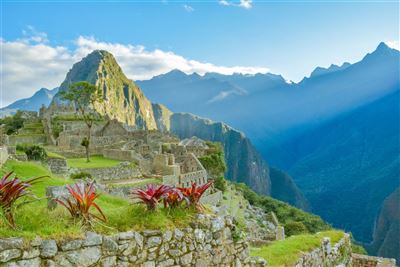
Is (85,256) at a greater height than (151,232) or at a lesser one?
lesser

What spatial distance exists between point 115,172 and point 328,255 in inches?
819

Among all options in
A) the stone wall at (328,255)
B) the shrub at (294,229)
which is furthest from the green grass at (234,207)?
the stone wall at (328,255)

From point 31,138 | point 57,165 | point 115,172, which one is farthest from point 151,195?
point 31,138

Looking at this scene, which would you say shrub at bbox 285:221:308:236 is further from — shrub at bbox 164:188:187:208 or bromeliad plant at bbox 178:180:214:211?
shrub at bbox 164:188:187:208

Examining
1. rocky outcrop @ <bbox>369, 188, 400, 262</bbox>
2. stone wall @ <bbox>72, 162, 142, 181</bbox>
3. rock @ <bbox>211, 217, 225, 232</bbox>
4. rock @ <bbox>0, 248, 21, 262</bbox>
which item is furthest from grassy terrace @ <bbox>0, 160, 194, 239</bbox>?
rocky outcrop @ <bbox>369, 188, 400, 262</bbox>

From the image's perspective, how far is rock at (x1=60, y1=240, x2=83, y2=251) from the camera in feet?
15.6

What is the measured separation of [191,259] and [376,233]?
147 metres

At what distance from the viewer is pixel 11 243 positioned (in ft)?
14.3

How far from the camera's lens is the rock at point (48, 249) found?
4.58 metres

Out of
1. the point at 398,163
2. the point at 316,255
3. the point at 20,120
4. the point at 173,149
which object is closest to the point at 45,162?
the point at 316,255

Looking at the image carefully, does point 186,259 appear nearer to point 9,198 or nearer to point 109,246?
point 109,246

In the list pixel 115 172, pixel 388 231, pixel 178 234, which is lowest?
pixel 388 231

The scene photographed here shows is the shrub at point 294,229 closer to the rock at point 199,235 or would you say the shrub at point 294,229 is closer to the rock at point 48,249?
the rock at point 199,235

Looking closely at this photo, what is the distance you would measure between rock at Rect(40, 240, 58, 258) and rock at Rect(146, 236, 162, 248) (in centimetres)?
140
